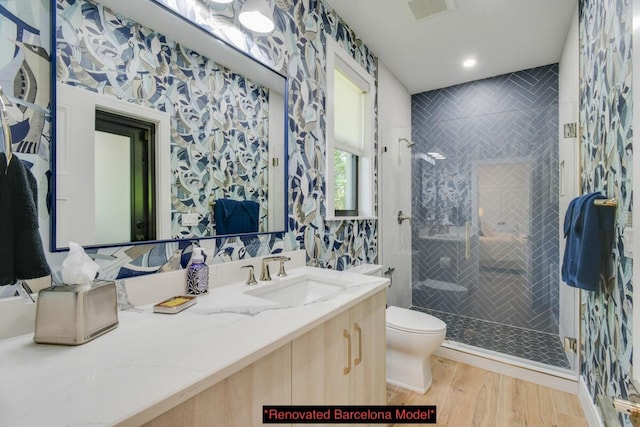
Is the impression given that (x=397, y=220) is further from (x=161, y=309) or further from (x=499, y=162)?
(x=161, y=309)

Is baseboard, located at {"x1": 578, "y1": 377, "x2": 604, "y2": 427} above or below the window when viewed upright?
below

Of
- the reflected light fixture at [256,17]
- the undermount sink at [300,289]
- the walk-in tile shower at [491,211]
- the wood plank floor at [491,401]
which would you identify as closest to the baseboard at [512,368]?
the wood plank floor at [491,401]

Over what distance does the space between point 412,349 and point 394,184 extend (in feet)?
4.98

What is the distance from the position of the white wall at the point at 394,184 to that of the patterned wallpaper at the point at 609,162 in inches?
53.9

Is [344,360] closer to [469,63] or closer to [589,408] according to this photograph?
[589,408]

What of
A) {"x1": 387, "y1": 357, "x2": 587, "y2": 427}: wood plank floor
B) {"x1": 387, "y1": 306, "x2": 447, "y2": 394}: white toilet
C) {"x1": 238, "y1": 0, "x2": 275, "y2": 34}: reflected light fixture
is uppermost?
{"x1": 238, "y1": 0, "x2": 275, "y2": 34}: reflected light fixture

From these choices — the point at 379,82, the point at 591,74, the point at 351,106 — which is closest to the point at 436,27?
the point at 379,82

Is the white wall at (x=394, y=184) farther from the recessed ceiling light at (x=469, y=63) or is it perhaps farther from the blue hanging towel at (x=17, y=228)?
the blue hanging towel at (x=17, y=228)

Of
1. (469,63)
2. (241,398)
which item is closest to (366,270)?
(241,398)

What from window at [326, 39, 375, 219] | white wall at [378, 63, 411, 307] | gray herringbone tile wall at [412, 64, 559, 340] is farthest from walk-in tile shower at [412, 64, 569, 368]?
window at [326, 39, 375, 219]

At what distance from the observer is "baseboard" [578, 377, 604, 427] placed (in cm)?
154

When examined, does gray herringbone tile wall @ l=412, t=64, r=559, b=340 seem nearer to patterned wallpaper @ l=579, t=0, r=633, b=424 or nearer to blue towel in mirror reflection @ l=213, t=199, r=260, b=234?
patterned wallpaper @ l=579, t=0, r=633, b=424

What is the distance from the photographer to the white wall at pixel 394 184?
271 centimetres

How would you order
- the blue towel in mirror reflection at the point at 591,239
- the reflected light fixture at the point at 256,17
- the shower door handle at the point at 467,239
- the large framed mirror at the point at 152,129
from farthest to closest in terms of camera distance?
1. the shower door handle at the point at 467,239
2. the reflected light fixture at the point at 256,17
3. the blue towel in mirror reflection at the point at 591,239
4. the large framed mirror at the point at 152,129
